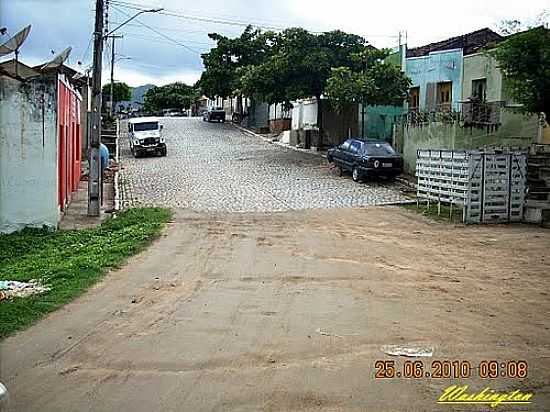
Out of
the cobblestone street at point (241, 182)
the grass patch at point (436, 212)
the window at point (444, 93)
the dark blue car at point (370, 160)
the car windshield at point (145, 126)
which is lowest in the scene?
the grass patch at point (436, 212)

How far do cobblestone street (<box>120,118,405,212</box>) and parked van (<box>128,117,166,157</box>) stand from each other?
0.59 meters

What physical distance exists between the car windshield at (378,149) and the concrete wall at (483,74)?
→ 157 inches

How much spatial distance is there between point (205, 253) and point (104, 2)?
879cm

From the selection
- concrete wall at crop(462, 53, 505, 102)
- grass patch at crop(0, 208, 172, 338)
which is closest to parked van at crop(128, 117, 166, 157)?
concrete wall at crop(462, 53, 505, 102)

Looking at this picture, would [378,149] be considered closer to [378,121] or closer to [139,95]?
[378,121]

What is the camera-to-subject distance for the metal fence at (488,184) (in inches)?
736

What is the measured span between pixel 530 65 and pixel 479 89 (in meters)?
8.49

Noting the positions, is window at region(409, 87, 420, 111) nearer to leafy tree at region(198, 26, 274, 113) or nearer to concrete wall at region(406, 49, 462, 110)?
concrete wall at region(406, 49, 462, 110)

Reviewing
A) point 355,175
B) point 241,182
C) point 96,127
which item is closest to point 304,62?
point 355,175

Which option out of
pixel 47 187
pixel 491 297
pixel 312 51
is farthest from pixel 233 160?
pixel 491 297

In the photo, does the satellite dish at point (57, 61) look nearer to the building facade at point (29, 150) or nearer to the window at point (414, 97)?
the building facade at point (29, 150)

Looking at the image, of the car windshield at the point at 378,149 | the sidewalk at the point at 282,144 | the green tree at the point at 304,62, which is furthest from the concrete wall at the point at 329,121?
the car windshield at the point at 378,149

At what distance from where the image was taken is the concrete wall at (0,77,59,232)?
15.9 meters

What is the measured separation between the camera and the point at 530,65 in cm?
1955
